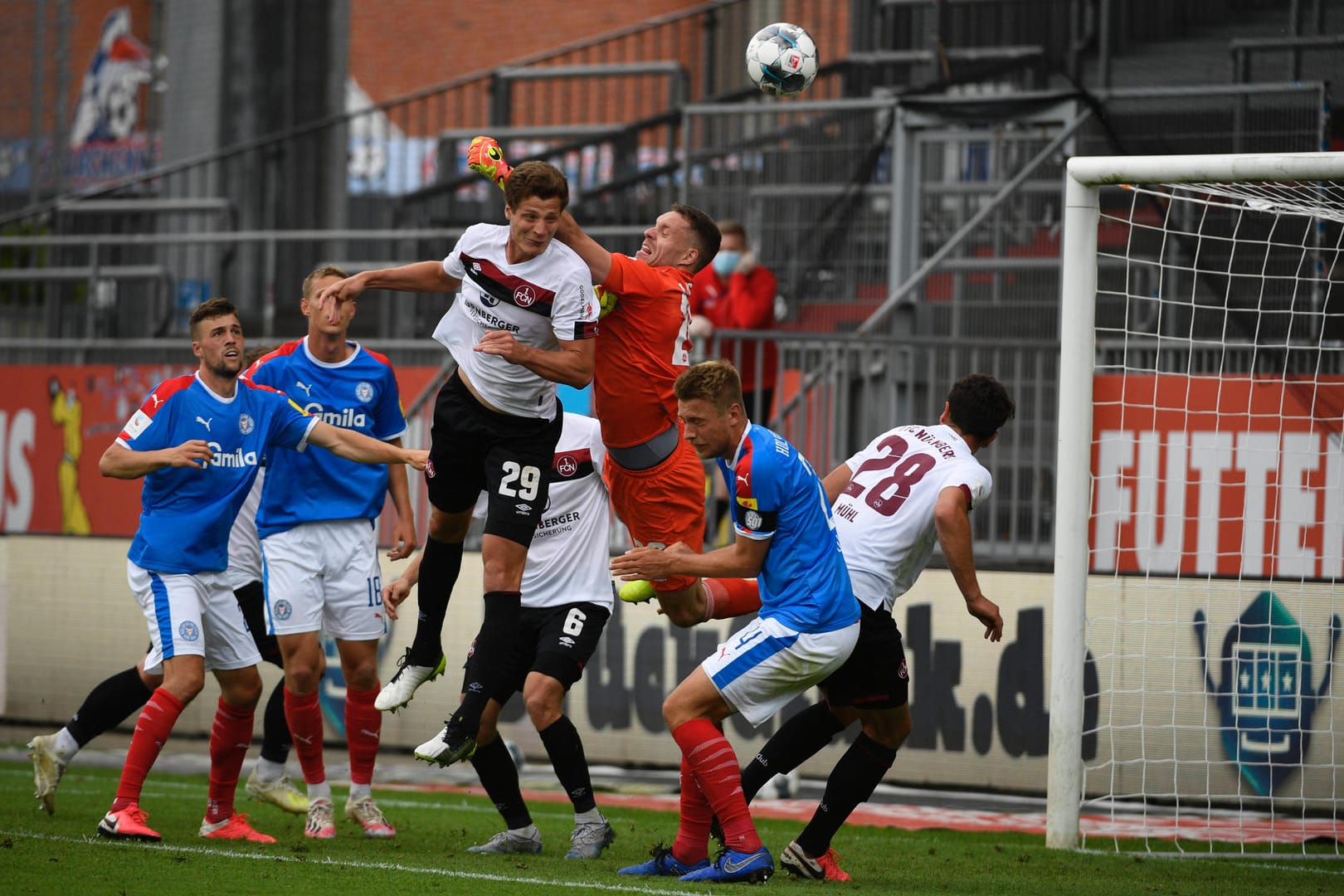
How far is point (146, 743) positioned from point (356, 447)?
5.25 ft

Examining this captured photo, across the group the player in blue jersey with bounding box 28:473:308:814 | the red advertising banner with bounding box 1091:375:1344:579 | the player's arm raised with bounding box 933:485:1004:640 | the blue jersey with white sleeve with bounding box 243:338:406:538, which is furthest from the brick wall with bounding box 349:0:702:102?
the player's arm raised with bounding box 933:485:1004:640

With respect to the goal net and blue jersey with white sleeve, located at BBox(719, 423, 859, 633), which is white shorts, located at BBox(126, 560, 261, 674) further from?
the goal net

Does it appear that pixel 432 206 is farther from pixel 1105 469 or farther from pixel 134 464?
pixel 134 464

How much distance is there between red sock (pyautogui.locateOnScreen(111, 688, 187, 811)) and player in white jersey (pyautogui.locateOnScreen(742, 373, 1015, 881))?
253cm

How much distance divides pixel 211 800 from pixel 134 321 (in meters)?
8.82

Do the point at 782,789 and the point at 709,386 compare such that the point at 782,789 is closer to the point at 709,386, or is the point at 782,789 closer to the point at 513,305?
the point at 709,386

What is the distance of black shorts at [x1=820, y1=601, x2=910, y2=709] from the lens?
6430 millimetres

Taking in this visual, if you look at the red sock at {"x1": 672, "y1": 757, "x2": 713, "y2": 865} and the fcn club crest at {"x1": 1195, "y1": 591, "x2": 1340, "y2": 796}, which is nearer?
the red sock at {"x1": 672, "y1": 757, "x2": 713, "y2": 865}

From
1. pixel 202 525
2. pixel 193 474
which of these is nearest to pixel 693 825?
pixel 202 525

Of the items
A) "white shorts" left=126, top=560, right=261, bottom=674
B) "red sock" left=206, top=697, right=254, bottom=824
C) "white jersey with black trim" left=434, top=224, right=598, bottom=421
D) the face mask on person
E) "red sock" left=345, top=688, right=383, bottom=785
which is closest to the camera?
"white jersey with black trim" left=434, top=224, right=598, bottom=421

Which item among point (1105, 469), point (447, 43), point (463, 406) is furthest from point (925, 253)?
point (447, 43)

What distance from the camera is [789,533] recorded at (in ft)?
20.0

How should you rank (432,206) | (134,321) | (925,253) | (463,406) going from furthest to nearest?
(432,206)
(134,321)
(925,253)
(463,406)

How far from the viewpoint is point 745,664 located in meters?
6.07
